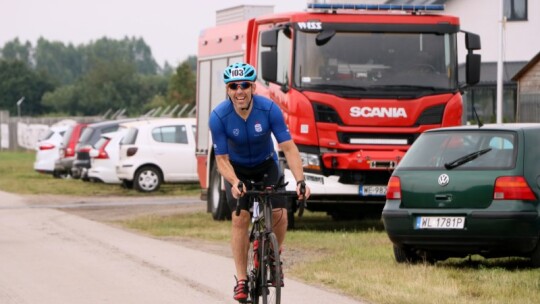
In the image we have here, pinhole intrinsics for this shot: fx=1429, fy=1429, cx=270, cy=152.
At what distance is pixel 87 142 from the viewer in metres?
36.2

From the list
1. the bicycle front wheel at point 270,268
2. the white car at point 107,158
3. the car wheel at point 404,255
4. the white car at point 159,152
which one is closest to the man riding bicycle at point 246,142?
the bicycle front wheel at point 270,268

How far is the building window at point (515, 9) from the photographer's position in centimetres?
4556

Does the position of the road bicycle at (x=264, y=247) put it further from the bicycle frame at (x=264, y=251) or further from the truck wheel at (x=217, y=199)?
the truck wheel at (x=217, y=199)

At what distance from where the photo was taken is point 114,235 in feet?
64.0

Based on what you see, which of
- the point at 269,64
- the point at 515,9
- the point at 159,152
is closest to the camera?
the point at 269,64

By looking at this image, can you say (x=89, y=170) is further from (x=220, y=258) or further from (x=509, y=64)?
(x=220, y=258)

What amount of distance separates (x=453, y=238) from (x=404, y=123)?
227 inches

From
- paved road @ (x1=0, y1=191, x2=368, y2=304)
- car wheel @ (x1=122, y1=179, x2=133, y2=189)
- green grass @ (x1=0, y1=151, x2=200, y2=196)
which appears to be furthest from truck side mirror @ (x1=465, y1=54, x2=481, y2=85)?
car wheel @ (x1=122, y1=179, x2=133, y2=189)

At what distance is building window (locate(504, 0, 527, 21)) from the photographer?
45562 millimetres

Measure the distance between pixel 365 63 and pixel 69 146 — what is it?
20845 mm

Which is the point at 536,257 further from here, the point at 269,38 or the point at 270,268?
the point at 269,38

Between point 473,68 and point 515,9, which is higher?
point 515,9

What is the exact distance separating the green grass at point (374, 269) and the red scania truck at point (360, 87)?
0.93m

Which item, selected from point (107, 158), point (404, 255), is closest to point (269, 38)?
point (404, 255)
